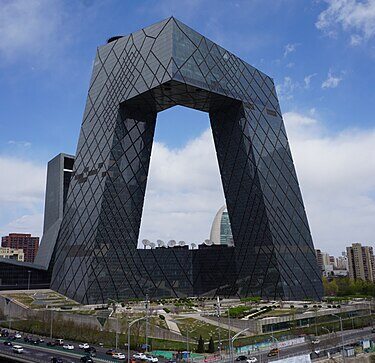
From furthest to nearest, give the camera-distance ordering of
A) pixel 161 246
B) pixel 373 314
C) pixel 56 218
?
pixel 56 218 < pixel 161 246 < pixel 373 314

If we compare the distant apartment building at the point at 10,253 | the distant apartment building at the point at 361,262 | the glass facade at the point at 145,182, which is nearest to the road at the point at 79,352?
the glass facade at the point at 145,182

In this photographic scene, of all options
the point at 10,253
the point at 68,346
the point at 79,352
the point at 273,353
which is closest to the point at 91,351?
the point at 79,352

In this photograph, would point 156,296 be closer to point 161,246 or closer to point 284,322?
point 161,246

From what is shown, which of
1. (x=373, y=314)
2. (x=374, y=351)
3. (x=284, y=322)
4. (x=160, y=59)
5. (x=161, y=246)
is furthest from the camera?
(x=161, y=246)

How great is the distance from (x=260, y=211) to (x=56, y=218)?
55.7 m

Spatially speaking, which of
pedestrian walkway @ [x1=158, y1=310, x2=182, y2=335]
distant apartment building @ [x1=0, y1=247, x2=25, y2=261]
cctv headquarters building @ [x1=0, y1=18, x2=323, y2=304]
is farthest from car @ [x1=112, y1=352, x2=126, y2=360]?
distant apartment building @ [x1=0, y1=247, x2=25, y2=261]

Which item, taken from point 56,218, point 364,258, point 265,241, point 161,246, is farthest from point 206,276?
point 364,258

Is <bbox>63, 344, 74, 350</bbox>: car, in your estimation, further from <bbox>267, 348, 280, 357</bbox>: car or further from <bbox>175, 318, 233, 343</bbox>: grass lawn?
<bbox>267, 348, 280, 357</bbox>: car

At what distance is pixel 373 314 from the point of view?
76.8m

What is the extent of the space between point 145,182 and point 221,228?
7460 centimetres

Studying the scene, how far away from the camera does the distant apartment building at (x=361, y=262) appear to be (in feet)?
545

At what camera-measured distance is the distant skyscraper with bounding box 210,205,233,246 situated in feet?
530

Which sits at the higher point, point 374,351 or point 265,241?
point 265,241

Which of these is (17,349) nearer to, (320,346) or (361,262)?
(320,346)
